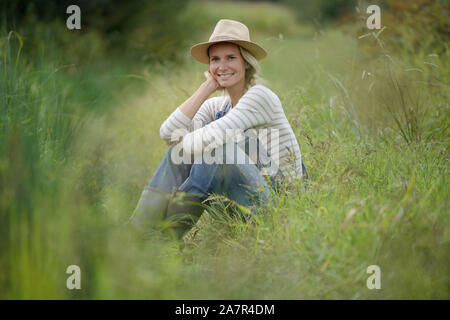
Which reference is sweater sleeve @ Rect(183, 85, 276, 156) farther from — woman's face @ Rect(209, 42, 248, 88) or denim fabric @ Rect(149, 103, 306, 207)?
woman's face @ Rect(209, 42, 248, 88)

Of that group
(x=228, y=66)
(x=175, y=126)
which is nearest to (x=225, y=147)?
(x=175, y=126)

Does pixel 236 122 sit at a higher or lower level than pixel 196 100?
lower

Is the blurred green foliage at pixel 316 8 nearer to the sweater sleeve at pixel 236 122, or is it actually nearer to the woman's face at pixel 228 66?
the woman's face at pixel 228 66

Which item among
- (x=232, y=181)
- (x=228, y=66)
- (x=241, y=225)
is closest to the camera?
(x=241, y=225)

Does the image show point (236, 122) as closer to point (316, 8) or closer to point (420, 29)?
point (420, 29)

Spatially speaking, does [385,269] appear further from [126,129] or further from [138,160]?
[126,129]

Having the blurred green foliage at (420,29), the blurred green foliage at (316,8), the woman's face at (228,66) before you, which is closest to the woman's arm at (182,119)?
the woman's face at (228,66)

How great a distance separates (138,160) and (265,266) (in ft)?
7.25

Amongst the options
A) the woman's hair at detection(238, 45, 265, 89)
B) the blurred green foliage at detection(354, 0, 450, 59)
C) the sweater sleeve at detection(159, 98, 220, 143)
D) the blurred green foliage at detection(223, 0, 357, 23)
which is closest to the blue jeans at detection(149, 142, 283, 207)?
the sweater sleeve at detection(159, 98, 220, 143)

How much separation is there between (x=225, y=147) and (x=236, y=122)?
0.20 meters

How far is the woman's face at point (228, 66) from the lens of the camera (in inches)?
108

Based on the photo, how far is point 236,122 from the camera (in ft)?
8.25

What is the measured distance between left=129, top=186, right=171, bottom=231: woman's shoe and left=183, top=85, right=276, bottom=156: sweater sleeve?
11.5 inches
